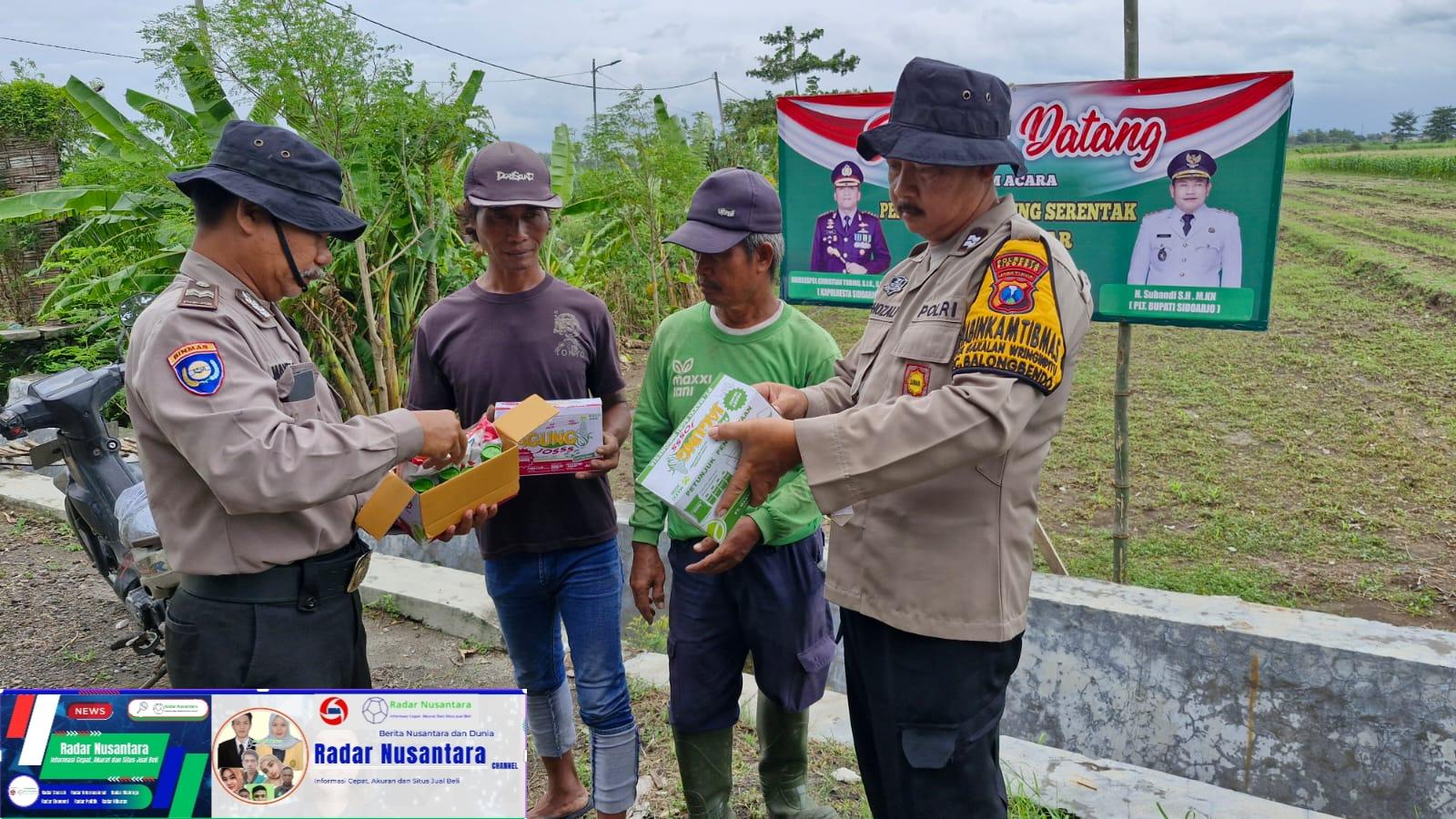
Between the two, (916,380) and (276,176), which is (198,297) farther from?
(916,380)

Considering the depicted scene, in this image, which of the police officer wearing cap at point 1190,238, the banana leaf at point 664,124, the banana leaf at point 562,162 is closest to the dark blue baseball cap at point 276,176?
the police officer wearing cap at point 1190,238

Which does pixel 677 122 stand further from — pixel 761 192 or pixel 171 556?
pixel 171 556

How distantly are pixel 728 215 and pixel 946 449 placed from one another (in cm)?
109

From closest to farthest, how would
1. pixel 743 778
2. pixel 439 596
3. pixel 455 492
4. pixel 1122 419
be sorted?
pixel 455 492
pixel 743 778
pixel 1122 419
pixel 439 596

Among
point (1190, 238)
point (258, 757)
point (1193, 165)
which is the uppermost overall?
point (1193, 165)

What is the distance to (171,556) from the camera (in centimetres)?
190

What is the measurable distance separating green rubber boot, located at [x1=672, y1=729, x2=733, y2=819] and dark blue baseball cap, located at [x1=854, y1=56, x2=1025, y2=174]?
1.64 m

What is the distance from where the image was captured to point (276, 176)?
77.5 inches

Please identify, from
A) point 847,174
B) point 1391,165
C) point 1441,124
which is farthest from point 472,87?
point 1441,124

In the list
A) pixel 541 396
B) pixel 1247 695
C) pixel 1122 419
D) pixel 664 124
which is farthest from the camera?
pixel 664 124

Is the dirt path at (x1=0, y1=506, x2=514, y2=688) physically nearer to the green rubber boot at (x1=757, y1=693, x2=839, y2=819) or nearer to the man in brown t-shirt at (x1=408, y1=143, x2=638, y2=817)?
the man in brown t-shirt at (x1=408, y1=143, x2=638, y2=817)

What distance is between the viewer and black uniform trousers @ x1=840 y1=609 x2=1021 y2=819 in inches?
75.3

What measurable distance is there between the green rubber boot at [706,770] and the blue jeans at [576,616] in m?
0.21

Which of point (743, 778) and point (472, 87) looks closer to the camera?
point (743, 778)
